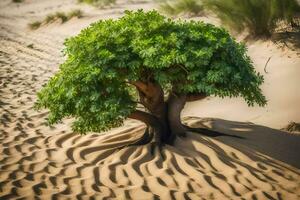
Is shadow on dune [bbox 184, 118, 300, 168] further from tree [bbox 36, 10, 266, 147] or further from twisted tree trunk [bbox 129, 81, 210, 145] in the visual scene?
tree [bbox 36, 10, 266, 147]

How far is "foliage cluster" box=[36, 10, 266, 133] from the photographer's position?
167 inches

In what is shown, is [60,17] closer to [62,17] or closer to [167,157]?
[62,17]

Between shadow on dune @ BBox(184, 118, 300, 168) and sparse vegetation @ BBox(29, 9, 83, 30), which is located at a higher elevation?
sparse vegetation @ BBox(29, 9, 83, 30)

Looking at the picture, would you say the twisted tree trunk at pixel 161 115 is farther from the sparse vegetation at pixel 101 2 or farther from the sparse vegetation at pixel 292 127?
the sparse vegetation at pixel 101 2

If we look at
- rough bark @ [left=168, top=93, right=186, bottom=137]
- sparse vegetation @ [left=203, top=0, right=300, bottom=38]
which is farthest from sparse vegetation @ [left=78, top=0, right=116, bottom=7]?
rough bark @ [left=168, top=93, right=186, bottom=137]

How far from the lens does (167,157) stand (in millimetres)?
4688

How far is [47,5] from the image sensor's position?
26031mm

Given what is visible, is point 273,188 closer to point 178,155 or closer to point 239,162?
point 239,162

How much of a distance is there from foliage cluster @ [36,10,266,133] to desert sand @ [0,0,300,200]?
607mm

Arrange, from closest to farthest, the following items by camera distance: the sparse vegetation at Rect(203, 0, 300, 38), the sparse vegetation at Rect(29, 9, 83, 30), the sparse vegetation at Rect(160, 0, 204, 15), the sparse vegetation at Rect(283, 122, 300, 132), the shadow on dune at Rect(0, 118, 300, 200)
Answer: the shadow on dune at Rect(0, 118, 300, 200) → the sparse vegetation at Rect(283, 122, 300, 132) → the sparse vegetation at Rect(203, 0, 300, 38) → the sparse vegetation at Rect(160, 0, 204, 15) → the sparse vegetation at Rect(29, 9, 83, 30)

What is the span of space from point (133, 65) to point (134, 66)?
0.06ft

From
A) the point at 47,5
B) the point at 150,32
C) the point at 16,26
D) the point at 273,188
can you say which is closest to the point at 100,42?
the point at 150,32

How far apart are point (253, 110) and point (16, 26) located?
16.5m

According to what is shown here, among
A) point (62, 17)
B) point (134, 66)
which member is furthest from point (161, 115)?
point (62, 17)
